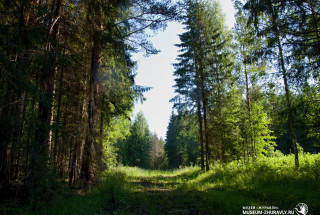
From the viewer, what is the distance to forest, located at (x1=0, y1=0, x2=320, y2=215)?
4074 mm

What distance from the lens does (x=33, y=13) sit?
494cm

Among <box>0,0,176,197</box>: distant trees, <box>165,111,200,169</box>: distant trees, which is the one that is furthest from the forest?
<box>165,111,200,169</box>: distant trees

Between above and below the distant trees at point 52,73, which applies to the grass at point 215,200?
below

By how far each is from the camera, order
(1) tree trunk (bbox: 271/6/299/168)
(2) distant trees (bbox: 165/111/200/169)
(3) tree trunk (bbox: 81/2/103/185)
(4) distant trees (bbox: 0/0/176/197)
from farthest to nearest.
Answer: (2) distant trees (bbox: 165/111/200/169), (1) tree trunk (bbox: 271/6/299/168), (3) tree trunk (bbox: 81/2/103/185), (4) distant trees (bbox: 0/0/176/197)

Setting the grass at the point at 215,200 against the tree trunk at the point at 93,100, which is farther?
the tree trunk at the point at 93,100

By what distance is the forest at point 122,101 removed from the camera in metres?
4.07

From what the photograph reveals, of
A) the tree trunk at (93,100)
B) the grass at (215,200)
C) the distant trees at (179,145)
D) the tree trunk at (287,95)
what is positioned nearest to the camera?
the grass at (215,200)

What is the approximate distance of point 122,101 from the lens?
1280cm

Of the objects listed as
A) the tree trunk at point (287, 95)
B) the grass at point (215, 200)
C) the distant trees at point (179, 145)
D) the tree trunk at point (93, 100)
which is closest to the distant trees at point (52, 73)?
the tree trunk at point (93, 100)

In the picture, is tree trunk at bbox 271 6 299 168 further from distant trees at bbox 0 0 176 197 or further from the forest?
distant trees at bbox 0 0 176 197

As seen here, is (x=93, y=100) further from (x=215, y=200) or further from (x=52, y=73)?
(x=215, y=200)

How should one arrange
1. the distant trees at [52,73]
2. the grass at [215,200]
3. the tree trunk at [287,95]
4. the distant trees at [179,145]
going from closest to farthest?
the distant trees at [52,73] < the grass at [215,200] < the tree trunk at [287,95] < the distant trees at [179,145]

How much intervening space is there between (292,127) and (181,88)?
31.6 feet

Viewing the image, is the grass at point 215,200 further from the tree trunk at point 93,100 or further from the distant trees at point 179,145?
the distant trees at point 179,145
